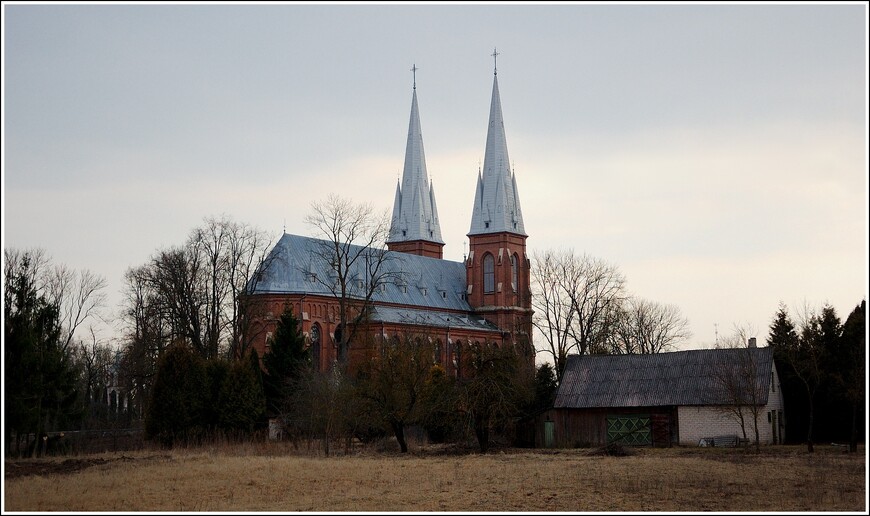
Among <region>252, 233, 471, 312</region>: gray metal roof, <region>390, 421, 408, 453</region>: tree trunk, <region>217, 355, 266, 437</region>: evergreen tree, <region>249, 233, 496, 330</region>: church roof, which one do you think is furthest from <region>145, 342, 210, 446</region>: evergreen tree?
<region>252, 233, 471, 312</region>: gray metal roof

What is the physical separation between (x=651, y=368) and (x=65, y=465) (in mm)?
24111

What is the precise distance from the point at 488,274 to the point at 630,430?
42839 mm

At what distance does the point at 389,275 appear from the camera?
77625mm

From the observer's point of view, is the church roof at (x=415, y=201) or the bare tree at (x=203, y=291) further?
the church roof at (x=415, y=201)

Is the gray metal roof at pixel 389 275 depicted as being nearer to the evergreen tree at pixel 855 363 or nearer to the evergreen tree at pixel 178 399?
the evergreen tree at pixel 178 399

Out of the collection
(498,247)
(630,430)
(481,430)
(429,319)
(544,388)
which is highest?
(498,247)

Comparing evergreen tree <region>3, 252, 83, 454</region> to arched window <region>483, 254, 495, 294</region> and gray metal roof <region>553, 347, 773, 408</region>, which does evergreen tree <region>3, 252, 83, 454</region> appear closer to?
gray metal roof <region>553, 347, 773, 408</region>

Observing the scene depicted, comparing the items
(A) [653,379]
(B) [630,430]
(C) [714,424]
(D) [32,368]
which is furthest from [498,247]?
(D) [32,368]

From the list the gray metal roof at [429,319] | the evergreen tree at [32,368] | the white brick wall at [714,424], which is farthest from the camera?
the gray metal roof at [429,319]

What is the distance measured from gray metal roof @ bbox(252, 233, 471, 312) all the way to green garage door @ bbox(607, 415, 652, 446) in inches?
808

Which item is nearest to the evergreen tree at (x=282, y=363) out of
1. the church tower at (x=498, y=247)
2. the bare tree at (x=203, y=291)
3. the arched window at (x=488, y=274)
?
the bare tree at (x=203, y=291)

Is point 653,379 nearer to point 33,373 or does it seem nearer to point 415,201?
point 33,373

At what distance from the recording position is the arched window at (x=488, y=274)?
276 feet

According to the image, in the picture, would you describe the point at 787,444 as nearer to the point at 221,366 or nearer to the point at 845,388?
the point at 845,388
